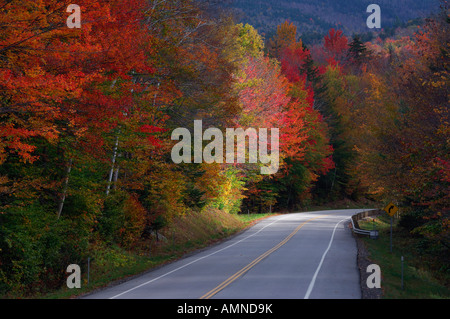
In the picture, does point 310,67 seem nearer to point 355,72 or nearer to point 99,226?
point 355,72

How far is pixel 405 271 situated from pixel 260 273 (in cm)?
659

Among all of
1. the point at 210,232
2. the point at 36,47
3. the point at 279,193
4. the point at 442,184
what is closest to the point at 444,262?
the point at 442,184

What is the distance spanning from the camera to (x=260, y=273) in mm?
18406

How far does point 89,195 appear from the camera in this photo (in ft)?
60.5

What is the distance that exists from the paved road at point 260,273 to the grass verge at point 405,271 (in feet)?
3.65

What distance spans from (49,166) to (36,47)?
19.3ft
